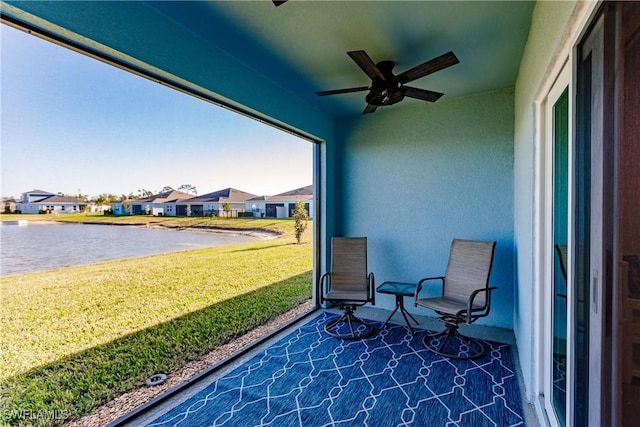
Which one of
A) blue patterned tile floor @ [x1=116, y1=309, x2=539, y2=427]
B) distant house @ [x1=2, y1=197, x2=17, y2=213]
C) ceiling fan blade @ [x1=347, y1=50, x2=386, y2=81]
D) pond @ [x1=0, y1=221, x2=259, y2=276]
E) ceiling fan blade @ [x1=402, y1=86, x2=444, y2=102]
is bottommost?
blue patterned tile floor @ [x1=116, y1=309, x2=539, y2=427]

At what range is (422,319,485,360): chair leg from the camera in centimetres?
282

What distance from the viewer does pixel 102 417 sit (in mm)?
2016

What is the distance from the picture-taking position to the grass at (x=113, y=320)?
2.19 meters

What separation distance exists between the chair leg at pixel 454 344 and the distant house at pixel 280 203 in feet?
8.22

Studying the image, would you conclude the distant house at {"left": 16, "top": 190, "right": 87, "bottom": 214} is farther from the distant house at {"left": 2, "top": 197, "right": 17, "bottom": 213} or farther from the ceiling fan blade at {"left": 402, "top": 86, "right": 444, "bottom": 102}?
the ceiling fan blade at {"left": 402, "top": 86, "right": 444, "bottom": 102}

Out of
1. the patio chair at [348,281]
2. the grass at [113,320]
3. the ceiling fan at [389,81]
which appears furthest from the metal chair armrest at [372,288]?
the ceiling fan at [389,81]

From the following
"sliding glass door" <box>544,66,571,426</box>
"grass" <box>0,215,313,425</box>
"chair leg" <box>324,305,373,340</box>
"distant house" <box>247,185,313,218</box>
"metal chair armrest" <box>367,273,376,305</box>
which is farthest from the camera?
"distant house" <box>247,185,313,218</box>

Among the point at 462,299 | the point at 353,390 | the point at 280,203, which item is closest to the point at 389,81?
the point at 462,299

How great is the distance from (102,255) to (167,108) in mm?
1669

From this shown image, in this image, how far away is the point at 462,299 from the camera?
3176 millimetres

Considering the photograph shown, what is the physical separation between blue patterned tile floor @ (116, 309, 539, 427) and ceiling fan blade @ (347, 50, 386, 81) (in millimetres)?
2524

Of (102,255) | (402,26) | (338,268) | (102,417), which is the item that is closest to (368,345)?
(338,268)

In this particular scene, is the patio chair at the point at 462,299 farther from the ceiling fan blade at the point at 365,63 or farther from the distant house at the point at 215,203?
the distant house at the point at 215,203

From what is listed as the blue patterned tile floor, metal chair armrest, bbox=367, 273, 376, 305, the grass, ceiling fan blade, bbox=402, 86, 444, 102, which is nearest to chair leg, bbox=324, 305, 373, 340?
the blue patterned tile floor
